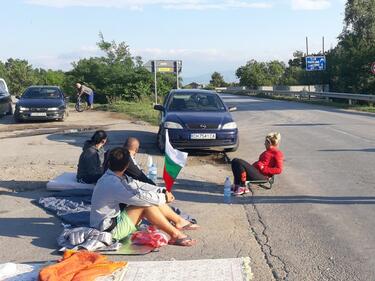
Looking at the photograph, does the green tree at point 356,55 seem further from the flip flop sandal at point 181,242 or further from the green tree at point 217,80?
the green tree at point 217,80

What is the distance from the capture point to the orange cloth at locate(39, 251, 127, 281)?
15.7 feet

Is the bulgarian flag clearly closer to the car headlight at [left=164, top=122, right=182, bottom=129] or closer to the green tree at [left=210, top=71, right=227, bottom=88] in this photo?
the car headlight at [left=164, top=122, right=182, bottom=129]

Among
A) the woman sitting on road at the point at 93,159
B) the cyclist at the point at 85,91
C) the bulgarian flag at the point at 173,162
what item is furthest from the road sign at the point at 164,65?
the bulgarian flag at the point at 173,162

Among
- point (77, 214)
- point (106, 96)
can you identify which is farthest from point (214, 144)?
point (106, 96)

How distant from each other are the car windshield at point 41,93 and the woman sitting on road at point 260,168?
15428mm

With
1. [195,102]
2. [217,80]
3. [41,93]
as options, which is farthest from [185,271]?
[217,80]

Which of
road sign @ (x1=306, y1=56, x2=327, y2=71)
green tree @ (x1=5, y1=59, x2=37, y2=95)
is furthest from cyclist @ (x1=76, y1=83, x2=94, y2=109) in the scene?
green tree @ (x1=5, y1=59, x2=37, y2=95)

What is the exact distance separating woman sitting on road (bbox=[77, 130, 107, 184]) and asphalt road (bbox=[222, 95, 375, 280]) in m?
2.23

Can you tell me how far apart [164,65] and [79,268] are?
25.9m

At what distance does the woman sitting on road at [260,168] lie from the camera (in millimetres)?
8609

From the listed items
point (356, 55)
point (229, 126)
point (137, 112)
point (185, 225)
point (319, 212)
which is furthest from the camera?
point (356, 55)

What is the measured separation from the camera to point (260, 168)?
350 inches

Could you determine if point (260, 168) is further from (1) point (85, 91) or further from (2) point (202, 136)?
(1) point (85, 91)

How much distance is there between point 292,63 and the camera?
97.9m
